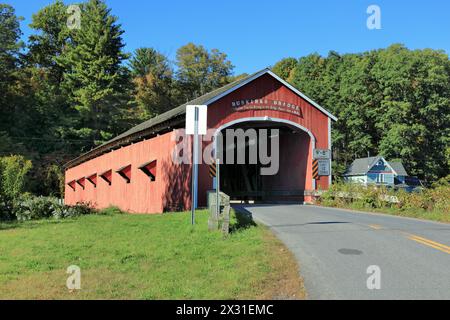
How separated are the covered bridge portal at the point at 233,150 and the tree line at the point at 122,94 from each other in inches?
754

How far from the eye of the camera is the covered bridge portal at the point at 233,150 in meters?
17.7

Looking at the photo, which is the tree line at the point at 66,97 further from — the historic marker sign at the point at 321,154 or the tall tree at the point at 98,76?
the historic marker sign at the point at 321,154

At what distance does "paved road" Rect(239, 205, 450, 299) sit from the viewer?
17.7 ft

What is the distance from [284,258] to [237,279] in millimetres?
1494

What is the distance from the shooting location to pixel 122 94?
4600 cm

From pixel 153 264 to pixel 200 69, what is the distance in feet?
194

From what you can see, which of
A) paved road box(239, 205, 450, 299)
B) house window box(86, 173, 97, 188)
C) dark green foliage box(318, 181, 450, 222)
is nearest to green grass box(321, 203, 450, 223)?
dark green foliage box(318, 181, 450, 222)

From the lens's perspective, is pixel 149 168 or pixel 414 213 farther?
pixel 149 168

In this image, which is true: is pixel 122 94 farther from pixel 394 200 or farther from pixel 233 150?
pixel 394 200

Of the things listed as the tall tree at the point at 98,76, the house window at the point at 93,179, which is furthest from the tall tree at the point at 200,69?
the house window at the point at 93,179

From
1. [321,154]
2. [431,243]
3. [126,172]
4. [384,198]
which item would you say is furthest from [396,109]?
[431,243]

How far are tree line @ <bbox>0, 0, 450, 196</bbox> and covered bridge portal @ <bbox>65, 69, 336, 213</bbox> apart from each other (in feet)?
62.8

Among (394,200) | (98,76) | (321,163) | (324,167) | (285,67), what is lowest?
(394,200)

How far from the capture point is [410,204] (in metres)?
15.4
